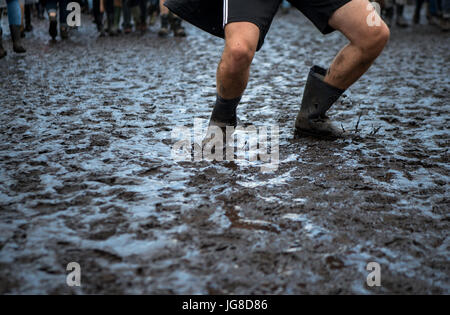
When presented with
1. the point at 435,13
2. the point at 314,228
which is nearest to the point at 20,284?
the point at 314,228

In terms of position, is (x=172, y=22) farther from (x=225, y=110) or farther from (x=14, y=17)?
→ (x=225, y=110)

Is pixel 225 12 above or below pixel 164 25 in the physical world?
above

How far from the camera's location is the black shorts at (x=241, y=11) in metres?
2.81

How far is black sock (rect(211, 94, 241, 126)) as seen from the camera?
10.3 feet

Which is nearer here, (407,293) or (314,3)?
(407,293)

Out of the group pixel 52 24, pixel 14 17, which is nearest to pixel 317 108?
pixel 14 17

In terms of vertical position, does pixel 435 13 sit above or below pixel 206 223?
below

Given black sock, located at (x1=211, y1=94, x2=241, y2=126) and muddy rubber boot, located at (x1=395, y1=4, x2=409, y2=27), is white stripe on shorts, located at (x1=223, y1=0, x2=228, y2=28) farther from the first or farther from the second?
muddy rubber boot, located at (x1=395, y1=4, x2=409, y2=27)

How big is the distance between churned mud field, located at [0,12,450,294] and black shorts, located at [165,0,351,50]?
30.6 inches

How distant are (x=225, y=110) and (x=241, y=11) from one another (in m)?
0.63

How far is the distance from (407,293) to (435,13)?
1158 centimetres

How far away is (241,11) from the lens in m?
2.80
